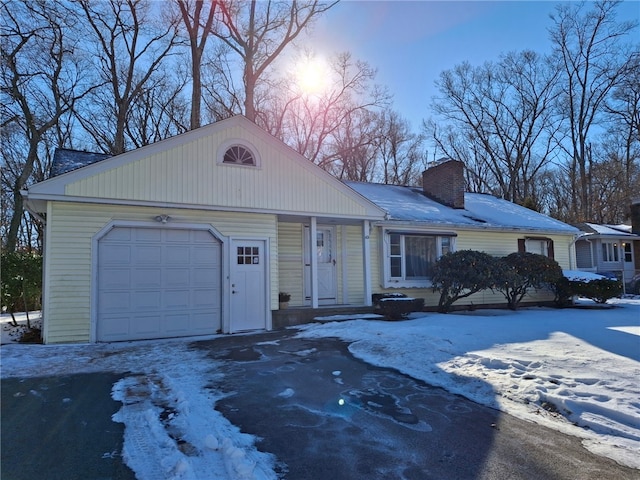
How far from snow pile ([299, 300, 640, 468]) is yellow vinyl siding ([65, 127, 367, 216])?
132 inches

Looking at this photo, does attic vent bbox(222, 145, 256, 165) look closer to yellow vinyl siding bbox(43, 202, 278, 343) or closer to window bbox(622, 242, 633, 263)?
yellow vinyl siding bbox(43, 202, 278, 343)

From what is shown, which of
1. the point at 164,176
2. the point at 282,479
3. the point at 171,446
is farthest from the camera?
the point at 164,176

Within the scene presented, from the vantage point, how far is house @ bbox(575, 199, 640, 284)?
80.0ft

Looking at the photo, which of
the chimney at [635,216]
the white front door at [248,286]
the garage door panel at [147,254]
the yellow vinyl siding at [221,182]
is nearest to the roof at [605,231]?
the chimney at [635,216]

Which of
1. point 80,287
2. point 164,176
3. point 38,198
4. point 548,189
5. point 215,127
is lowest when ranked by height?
point 80,287

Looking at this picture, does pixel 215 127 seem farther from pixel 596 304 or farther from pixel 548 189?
pixel 548 189

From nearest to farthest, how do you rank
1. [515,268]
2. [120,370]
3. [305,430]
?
[305,430] → [120,370] → [515,268]

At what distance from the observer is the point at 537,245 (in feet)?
51.2

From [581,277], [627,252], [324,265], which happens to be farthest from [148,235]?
[627,252]

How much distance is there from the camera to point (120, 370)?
608 cm

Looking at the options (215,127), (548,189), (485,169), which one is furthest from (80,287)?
(548,189)

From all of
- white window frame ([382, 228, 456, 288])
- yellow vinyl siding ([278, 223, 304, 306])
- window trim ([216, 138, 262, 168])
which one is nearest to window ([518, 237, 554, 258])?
white window frame ([382, 228, 456, 288])

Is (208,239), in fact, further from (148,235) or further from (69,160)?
(69,160)

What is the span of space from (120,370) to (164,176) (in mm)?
4507
